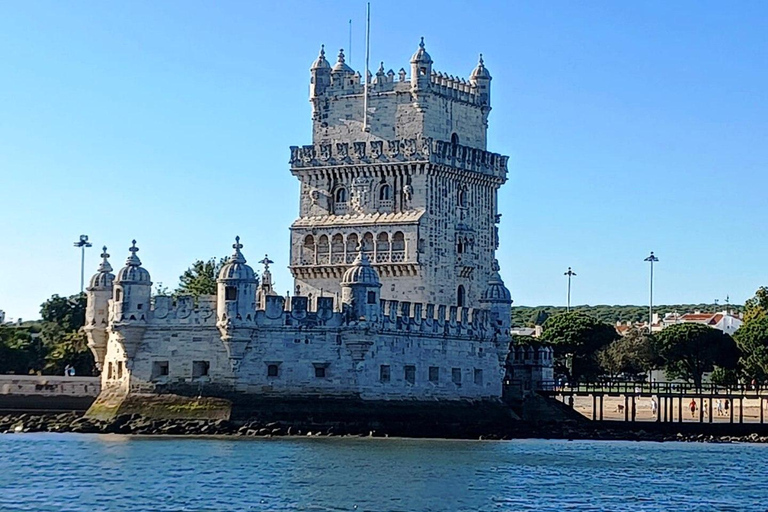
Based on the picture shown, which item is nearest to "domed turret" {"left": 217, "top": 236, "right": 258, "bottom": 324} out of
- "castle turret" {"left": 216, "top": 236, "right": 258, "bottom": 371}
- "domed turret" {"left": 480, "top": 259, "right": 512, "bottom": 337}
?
"castle turret" {"left": 216, "top": 236, "right": 258, "bottom": 371}

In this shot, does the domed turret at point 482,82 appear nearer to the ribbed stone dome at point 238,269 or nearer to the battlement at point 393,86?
the battlement at point 393,86

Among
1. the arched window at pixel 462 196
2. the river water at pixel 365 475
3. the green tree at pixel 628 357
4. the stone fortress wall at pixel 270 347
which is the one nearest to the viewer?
the river water at pixel 365 475

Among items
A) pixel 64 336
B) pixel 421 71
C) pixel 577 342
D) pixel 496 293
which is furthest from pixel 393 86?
pixel 577 342

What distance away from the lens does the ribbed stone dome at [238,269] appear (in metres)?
84.4

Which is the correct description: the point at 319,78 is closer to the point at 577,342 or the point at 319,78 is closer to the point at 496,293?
the point at 496,293

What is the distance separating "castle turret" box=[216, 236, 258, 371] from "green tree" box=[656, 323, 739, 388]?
50.2 m

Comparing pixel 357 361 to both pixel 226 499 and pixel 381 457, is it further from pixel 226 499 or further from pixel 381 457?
pixel 226 499

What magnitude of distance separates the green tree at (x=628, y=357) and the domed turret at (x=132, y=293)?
55.4 m

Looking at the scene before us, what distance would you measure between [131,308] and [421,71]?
2147cm

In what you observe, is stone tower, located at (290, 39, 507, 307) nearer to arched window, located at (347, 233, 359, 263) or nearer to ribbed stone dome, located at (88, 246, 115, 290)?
arched window, located at (347, 233, 359, 263)

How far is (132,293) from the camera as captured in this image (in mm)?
85938

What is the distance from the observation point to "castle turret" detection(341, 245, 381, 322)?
85500 millimetres

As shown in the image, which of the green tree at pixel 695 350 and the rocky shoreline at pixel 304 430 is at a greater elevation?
the green tree at pixel 695 350

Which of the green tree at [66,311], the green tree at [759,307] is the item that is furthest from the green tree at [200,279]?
the green tree at [759,307]
